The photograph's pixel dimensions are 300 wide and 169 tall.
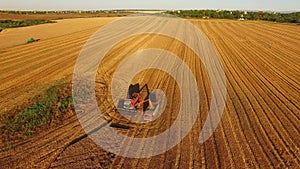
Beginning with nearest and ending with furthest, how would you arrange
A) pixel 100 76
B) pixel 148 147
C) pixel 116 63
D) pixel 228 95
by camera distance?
pixel 148 147 → pixel 228 95 → pixel 100 76 → pixel 116 63

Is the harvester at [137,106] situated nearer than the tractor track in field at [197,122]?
No

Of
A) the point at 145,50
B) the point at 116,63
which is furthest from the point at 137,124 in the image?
the point at 145,50

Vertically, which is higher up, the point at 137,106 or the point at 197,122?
the point at 137,106

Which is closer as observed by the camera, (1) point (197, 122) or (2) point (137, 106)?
(1) point (197, 122)

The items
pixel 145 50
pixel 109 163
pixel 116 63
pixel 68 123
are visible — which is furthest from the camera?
pixel 145 50

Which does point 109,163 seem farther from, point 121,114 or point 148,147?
point 121,114

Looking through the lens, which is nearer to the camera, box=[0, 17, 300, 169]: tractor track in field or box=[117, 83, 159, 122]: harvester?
box=[0, 17, 300, 169]: tractor track in field

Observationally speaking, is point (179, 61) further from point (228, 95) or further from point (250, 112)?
point (250, 112)

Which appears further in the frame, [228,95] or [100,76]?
[100,76]
